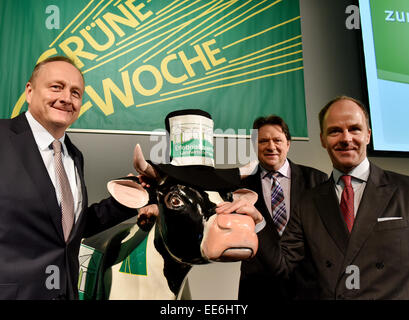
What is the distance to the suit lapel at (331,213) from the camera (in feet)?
3.62

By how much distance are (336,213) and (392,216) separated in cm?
18

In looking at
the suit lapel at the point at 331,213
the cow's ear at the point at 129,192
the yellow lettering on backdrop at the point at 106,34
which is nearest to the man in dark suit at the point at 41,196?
the cow's ear at the point at 129,192

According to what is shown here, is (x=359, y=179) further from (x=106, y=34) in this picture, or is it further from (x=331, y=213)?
(x=106, y=34)

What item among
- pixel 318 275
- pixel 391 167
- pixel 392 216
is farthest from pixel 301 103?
pixel 318 275

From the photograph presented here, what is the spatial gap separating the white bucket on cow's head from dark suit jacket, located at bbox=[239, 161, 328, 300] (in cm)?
25

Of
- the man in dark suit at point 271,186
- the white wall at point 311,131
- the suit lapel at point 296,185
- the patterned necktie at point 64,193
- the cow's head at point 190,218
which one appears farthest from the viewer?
the white wall at point 311,131

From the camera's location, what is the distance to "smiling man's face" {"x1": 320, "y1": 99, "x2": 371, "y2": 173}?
1.13m

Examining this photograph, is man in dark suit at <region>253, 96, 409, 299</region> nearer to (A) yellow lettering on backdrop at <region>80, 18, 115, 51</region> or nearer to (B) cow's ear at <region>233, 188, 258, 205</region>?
(B) cow's ear at <region>233, 188, 258, 205</region>

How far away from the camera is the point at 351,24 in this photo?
208 centimetres

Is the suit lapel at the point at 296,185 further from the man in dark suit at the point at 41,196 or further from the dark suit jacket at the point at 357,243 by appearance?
the man in dark suit at the point at 41,196

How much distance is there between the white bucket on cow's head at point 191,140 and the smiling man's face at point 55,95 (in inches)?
14.9

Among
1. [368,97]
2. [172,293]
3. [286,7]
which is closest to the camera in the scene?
[172,293]

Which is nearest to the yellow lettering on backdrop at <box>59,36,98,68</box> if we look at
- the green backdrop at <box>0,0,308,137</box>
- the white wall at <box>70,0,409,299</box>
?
the green backdrop at <box>0,0,308,137</box>
